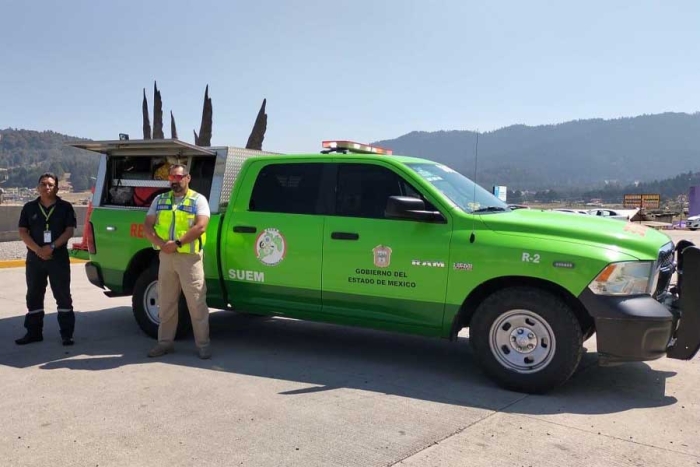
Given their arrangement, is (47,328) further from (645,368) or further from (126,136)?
(645,368)

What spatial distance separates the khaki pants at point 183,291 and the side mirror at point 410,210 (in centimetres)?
192

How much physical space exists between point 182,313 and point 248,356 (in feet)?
3.21

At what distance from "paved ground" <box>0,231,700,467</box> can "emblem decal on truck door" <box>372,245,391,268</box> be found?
940mm

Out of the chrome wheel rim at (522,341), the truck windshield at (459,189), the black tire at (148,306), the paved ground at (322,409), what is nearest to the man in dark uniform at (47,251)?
the paved ground at (322,409)

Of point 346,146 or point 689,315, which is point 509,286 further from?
point 346,146

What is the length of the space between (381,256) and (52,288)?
11.3 ft

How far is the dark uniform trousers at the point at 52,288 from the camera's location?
596 cm

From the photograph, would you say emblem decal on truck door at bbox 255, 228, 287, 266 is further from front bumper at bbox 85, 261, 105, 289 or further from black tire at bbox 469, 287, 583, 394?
front bumper at bbox 85, 261, 105, 289

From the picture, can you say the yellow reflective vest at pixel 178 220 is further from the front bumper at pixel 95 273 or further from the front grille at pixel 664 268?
the front grille at pixel 664 268

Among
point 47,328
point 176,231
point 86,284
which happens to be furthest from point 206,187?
point 86,284

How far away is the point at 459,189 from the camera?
17.6 ft

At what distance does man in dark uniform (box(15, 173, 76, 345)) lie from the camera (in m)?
5.85

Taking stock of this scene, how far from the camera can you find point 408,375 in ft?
16.5

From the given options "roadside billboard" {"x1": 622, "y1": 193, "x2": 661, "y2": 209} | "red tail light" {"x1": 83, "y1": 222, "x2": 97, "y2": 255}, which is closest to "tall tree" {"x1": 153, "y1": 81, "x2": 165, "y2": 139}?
"red tail light" {"x1": 83, "y1": 222, "x2": 97, "y2": 255}
